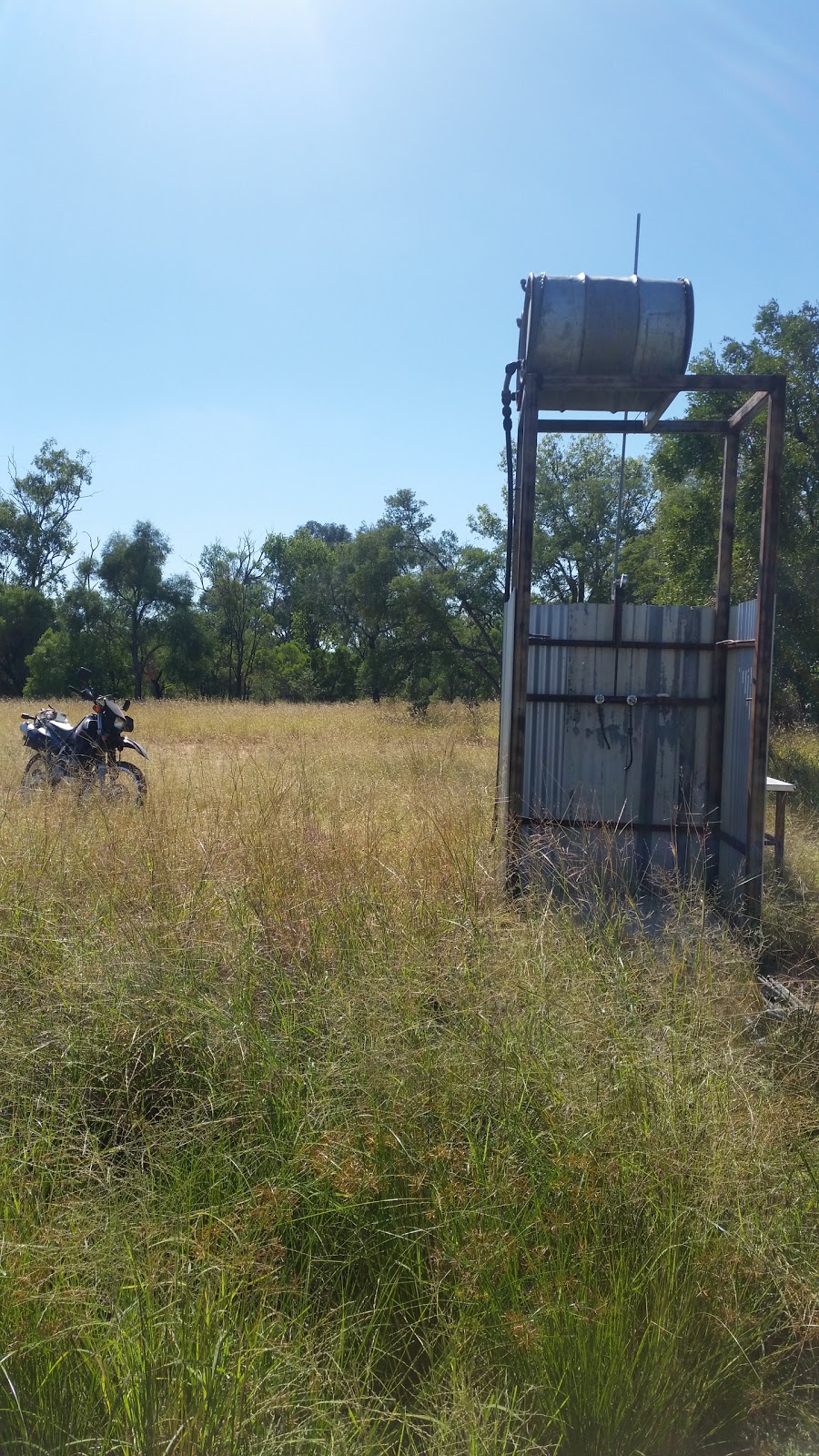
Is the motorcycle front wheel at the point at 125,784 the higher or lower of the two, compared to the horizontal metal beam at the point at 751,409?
lower

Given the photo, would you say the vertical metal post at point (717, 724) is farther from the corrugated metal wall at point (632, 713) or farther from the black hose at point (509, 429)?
the black hose at point (509, 429)

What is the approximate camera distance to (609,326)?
5602 millimetres

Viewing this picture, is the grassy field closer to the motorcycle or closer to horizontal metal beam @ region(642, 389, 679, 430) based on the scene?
horizontal metal beam @ region(642, 389, 679, 430)

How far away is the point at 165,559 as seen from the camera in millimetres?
39875

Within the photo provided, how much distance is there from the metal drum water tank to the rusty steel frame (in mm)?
125

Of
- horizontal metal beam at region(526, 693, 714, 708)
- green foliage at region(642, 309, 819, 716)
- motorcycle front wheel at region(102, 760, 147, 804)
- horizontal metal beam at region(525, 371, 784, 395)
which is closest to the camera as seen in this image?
horizontal metal beam at region(525, 371, 784, 395)

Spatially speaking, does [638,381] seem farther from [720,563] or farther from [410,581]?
[410,581]

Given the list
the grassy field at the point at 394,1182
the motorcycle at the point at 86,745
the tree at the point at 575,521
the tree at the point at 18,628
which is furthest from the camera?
the tree at the point at 18,628

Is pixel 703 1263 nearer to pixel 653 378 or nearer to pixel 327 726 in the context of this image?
pixel 653 378

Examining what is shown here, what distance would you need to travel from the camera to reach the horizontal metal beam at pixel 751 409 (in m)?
5.62

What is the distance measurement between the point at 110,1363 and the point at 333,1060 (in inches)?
46.3

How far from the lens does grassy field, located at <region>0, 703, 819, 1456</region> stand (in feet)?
7.54

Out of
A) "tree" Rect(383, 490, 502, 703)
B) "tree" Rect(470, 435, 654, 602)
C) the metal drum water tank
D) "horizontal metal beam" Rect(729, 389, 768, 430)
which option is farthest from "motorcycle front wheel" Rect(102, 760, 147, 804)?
"tree" Rect(470, 435, 654, 602)

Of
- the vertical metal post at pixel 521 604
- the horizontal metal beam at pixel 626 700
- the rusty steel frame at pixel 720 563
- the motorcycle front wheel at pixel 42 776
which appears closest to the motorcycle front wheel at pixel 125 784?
the motorcycle front wheel at pixel 42 776
